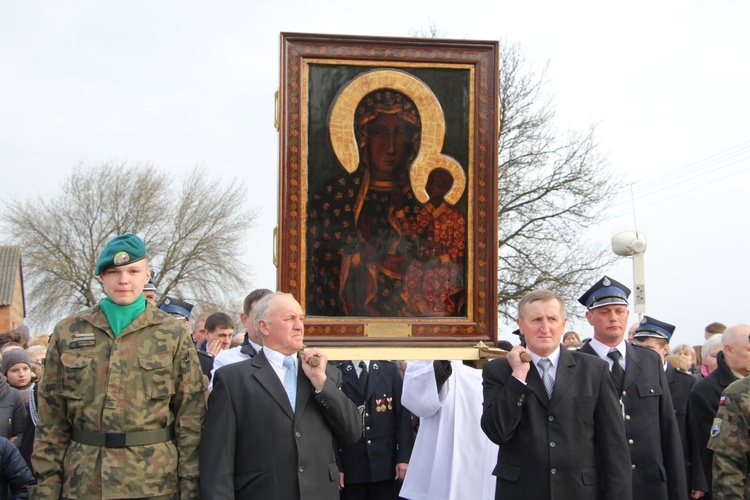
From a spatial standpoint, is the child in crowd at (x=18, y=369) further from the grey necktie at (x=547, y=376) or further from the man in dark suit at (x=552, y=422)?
the grey necktie at (x=547, y=376)

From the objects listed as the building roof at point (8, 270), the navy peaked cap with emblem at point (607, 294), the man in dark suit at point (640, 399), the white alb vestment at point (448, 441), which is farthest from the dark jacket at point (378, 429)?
the building roof at point (8, 270)

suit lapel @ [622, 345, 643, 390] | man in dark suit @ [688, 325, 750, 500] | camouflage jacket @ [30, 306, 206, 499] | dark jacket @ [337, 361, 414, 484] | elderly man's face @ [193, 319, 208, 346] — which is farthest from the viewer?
elderly man's face @ [193, 319, 208, 346]

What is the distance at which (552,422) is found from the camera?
4684mm

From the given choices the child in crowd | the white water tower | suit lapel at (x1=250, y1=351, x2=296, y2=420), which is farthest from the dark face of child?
the white water tower

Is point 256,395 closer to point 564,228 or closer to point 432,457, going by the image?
point 432,457

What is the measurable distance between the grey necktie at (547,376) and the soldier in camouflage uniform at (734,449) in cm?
91

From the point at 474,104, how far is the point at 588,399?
7.13ft

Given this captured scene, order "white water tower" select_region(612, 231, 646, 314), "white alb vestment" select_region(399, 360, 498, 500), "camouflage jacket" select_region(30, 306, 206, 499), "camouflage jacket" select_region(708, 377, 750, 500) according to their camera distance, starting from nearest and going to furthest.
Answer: "camouflage jacket" select_region(30, 306, 206, 499) → "camouflage jacket" select_region(708, 377, 750, 500) → "white alb vestment" select_region(399, 360, 498, 500) → "white water tower" select_region(612, 231, 646, 314)

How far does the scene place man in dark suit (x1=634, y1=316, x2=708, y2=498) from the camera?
238 inches

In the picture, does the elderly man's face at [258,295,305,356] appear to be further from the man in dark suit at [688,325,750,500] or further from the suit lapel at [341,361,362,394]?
the man in dark suit at [688,325,750,500]

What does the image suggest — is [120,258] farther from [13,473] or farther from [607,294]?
[607,294]

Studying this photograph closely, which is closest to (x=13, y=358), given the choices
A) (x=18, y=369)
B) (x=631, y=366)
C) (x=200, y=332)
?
(x=18, y=369)

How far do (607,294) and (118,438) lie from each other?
3219 millimetres

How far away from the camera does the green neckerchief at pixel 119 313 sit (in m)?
4.61
